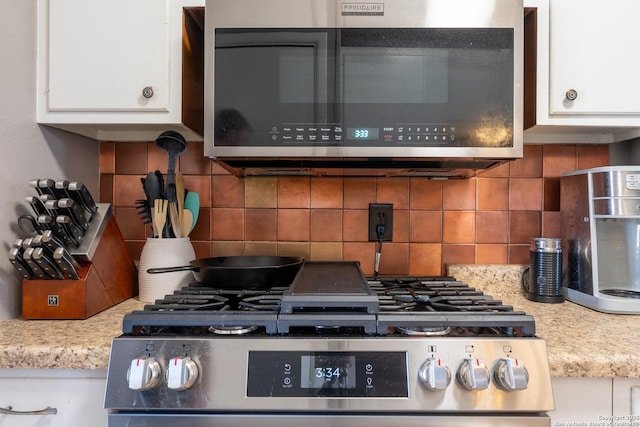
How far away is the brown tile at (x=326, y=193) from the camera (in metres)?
1.28

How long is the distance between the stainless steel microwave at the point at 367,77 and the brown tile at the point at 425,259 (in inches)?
17.8

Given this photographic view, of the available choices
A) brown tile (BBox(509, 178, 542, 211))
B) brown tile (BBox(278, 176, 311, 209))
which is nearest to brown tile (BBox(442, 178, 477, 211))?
brown tile (BBox(509, 178, 542, 211))

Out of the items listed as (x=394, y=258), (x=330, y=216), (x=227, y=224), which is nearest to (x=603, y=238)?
(x=394, y=258)

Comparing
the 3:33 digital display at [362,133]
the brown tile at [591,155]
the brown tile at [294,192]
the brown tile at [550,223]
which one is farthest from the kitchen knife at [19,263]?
the brown tile at [591,155]

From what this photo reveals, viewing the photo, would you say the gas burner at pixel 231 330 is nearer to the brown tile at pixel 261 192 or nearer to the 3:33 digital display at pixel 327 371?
the 3:33 digital display at pixel 327 371

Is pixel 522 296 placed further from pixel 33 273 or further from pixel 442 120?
pixel 33 273

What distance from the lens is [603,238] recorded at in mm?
1092

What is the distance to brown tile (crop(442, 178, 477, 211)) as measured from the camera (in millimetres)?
1271

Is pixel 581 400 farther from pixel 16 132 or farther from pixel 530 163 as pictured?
pixel 16 132

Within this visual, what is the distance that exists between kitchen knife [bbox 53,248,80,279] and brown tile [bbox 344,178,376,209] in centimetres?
80

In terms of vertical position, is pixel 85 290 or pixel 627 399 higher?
pixel 85 290

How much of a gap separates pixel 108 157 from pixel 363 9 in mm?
979

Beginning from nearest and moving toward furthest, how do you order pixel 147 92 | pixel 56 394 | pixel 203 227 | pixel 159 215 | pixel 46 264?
pixel 56 394 < pixel 46 264 < pixel 147 92 < pixel 159 215 < pixel 203 227

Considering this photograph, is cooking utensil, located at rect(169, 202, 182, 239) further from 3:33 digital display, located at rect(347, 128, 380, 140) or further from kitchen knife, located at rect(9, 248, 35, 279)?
3:33 digital display, located at rect(347, 128, 380, 140)
